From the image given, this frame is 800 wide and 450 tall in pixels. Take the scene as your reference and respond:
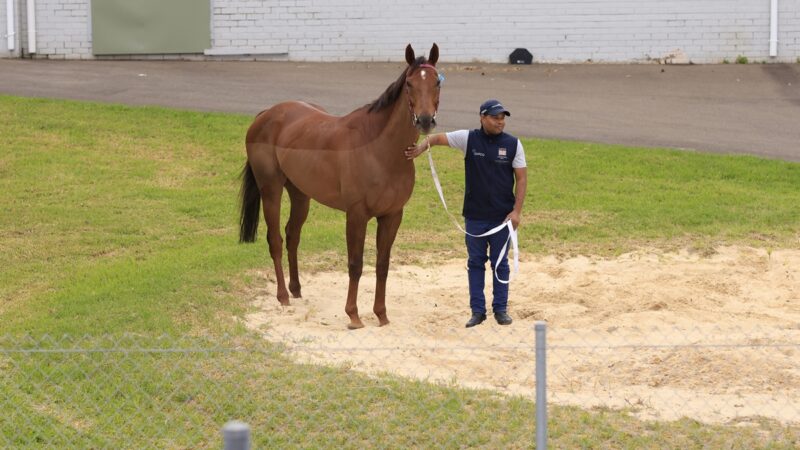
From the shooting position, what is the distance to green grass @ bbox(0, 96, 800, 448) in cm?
778

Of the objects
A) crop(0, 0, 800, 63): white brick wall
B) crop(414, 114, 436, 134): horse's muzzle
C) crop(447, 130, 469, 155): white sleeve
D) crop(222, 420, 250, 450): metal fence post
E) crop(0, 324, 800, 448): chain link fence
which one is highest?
crop(0, 0, 800, 63): white brick wall

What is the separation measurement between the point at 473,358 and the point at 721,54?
57.0ft

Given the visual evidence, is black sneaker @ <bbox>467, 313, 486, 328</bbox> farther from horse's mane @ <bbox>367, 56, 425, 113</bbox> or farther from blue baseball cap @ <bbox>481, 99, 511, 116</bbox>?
horse's mane @ <bbox>367, 56, 425, 113</bbox>

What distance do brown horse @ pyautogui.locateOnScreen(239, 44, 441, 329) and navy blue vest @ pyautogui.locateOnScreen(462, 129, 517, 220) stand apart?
502 mm

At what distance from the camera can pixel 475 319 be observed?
1041cm

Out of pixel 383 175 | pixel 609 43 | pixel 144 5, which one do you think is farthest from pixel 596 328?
pixel 144 5

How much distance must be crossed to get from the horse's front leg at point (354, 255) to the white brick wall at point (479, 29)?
15543 mm

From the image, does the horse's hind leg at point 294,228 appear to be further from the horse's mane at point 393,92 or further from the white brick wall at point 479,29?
the white brick wall at point 479,29

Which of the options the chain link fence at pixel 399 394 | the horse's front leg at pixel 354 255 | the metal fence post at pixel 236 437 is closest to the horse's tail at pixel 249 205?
the horse's front leg at pixel 354 255

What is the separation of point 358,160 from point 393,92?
2.08ft

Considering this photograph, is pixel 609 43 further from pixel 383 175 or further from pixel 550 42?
pixel 383 175

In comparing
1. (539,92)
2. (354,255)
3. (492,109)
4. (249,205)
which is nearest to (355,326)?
(354,255)

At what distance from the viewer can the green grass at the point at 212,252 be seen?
7781 mm

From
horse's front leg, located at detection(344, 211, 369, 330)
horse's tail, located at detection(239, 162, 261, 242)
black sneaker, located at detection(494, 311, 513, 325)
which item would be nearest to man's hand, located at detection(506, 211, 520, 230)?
black sneaker, located at detection(494, 311, 513, 325)
